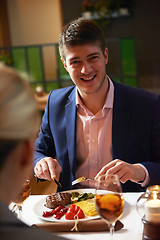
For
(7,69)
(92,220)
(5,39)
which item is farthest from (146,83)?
(7,69)

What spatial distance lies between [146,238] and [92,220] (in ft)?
0.78

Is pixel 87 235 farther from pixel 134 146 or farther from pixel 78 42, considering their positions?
pixel 78 42

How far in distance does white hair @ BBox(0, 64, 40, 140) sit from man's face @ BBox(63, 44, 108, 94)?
134cm

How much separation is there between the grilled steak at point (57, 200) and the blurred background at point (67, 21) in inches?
192

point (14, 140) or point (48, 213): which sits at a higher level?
point (14, 140)

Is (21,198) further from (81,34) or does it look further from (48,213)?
(81,34)

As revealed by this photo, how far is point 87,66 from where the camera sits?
200cm

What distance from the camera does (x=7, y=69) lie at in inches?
26.8

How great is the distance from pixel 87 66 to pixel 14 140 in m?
1.42

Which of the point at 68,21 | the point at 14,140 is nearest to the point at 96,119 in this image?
the point at 14,140

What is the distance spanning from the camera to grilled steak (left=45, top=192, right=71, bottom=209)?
157 cm

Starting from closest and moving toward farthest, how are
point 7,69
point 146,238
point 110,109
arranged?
point 7,69 < point 146,238 < point 110,109

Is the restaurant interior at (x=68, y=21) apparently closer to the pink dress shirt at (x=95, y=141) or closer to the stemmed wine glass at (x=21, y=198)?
the pink dress shirt at (x=95, y=141)

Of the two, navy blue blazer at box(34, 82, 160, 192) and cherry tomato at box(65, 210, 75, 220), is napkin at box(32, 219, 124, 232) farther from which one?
navy blue blazer at box(34, 82, 160, 192)
